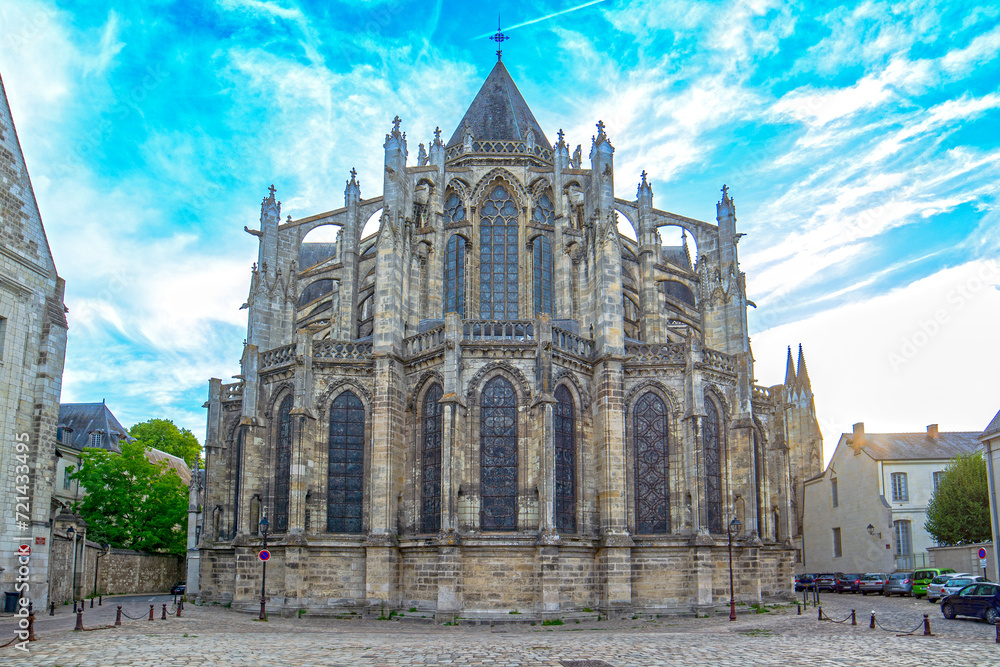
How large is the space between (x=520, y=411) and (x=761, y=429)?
37.7ft

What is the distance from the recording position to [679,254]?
44.2 metres

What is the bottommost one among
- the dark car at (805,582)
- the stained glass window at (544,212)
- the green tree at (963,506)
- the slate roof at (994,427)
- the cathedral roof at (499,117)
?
the dark car at (805,582)

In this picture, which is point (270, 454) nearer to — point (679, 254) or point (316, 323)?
point (316, 323)

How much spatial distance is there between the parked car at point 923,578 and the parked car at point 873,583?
2.27 meters

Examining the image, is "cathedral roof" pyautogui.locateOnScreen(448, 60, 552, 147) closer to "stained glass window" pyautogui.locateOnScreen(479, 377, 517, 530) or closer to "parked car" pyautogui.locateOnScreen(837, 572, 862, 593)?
"stained glass window" pyautogui.locateOnScreen(479, 377, 517, 530)

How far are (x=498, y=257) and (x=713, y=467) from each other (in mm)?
11738

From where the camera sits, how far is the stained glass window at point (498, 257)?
110 feet

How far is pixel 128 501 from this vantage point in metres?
42.8

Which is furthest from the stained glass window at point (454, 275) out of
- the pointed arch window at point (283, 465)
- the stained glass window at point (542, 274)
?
the pointed arch window at point (283, 465)

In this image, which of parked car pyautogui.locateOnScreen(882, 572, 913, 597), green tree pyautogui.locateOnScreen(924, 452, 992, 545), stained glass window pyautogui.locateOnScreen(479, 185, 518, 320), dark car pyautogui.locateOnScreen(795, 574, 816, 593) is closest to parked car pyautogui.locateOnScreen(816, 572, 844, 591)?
dark car pyautogui.locateOnScreen(795, 574, 816, 593)

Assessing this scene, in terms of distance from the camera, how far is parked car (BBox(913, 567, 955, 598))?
114 feet

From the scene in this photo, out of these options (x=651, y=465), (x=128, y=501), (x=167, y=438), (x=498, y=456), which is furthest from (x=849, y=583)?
(x=167, y=438)

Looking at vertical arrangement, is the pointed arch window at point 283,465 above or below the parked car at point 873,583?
above

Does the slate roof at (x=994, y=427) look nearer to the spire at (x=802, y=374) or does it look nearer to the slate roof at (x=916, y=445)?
the slate roof at (x=916, y=445)
